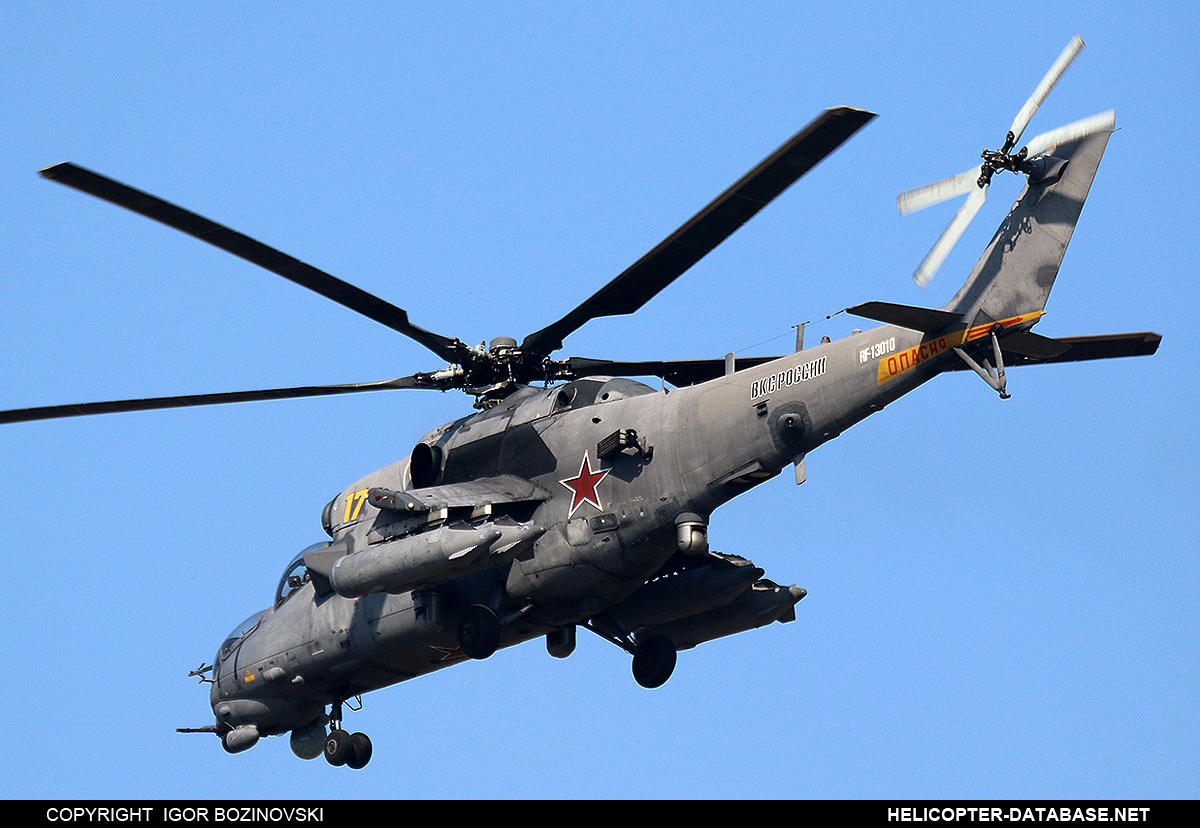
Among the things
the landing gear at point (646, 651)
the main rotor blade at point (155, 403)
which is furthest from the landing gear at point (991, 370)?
the main rotor blade at point (155, 403)

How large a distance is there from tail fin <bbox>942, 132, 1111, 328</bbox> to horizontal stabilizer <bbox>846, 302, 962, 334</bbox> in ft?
1.11

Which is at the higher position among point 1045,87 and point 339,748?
point 1045,87

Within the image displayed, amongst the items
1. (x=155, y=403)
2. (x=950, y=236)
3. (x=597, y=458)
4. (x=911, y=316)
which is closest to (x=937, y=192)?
(x=950, y=236)

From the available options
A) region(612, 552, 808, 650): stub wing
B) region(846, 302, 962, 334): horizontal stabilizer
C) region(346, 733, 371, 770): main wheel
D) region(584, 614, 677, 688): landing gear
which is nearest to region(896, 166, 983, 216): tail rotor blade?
region(846, 302, 962, 334): horizontal stabilizer

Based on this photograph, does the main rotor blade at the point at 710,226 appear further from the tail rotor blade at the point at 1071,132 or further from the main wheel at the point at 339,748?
the main wheel at the point at 339,748

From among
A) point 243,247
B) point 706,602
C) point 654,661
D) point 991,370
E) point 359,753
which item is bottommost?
point 359,753

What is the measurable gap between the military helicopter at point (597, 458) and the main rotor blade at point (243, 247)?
0.03 metres

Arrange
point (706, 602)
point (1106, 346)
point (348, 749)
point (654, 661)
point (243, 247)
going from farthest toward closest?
point (348, 749), point (654, 661), point (706, 602), point (1106, 346), point (243, 247)

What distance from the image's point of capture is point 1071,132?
19.8m

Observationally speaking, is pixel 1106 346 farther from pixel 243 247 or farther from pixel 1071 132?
pixel 243 247

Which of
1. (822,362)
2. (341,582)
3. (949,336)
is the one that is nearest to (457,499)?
(341,582)

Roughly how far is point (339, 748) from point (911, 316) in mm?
13326

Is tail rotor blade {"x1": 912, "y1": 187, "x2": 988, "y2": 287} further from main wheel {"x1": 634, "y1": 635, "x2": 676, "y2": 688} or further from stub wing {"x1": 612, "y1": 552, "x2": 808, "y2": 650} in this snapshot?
main wheel {"x1": 634, "y1": 635, "x2": 676, "y2": 688}
